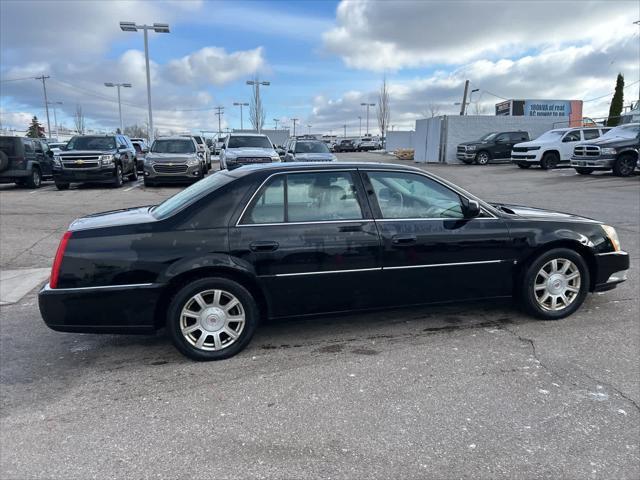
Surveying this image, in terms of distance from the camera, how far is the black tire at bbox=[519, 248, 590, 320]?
4.56 m

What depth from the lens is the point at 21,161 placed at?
17062mm

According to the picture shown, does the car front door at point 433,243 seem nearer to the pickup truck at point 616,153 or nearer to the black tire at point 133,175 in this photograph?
the pickup truck at point 616,153

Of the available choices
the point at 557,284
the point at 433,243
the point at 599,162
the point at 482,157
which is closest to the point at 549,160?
the point at 599,162

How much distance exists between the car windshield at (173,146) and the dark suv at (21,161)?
13.9 ft

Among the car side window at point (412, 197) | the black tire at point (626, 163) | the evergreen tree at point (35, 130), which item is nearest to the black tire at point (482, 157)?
the black tire at point (626, 163)

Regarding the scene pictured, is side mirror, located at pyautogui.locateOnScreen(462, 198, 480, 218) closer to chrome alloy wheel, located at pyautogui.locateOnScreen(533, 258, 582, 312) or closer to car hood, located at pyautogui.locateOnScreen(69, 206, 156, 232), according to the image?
chrome alloy wheel, located at pyautogui.locateOnScreen(533, 258, 582, 312)

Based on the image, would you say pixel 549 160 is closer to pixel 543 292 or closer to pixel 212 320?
pixel 543 292

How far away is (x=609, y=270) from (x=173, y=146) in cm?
1600

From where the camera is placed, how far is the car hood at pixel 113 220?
3.96 metres

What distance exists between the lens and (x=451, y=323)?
15.3 feet

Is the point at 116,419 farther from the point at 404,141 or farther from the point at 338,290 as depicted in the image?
the point at 404,141

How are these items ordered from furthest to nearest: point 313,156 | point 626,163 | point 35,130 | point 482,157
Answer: point 35,130 < point 482,157 < point 626,163 < point 313,156

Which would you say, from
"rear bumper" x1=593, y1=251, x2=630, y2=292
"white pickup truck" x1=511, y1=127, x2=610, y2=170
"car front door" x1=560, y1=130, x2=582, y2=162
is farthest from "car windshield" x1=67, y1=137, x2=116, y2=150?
"car front door" x1=560, y1=130, x2=582, y2=162

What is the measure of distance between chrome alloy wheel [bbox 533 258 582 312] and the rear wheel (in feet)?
81.1
